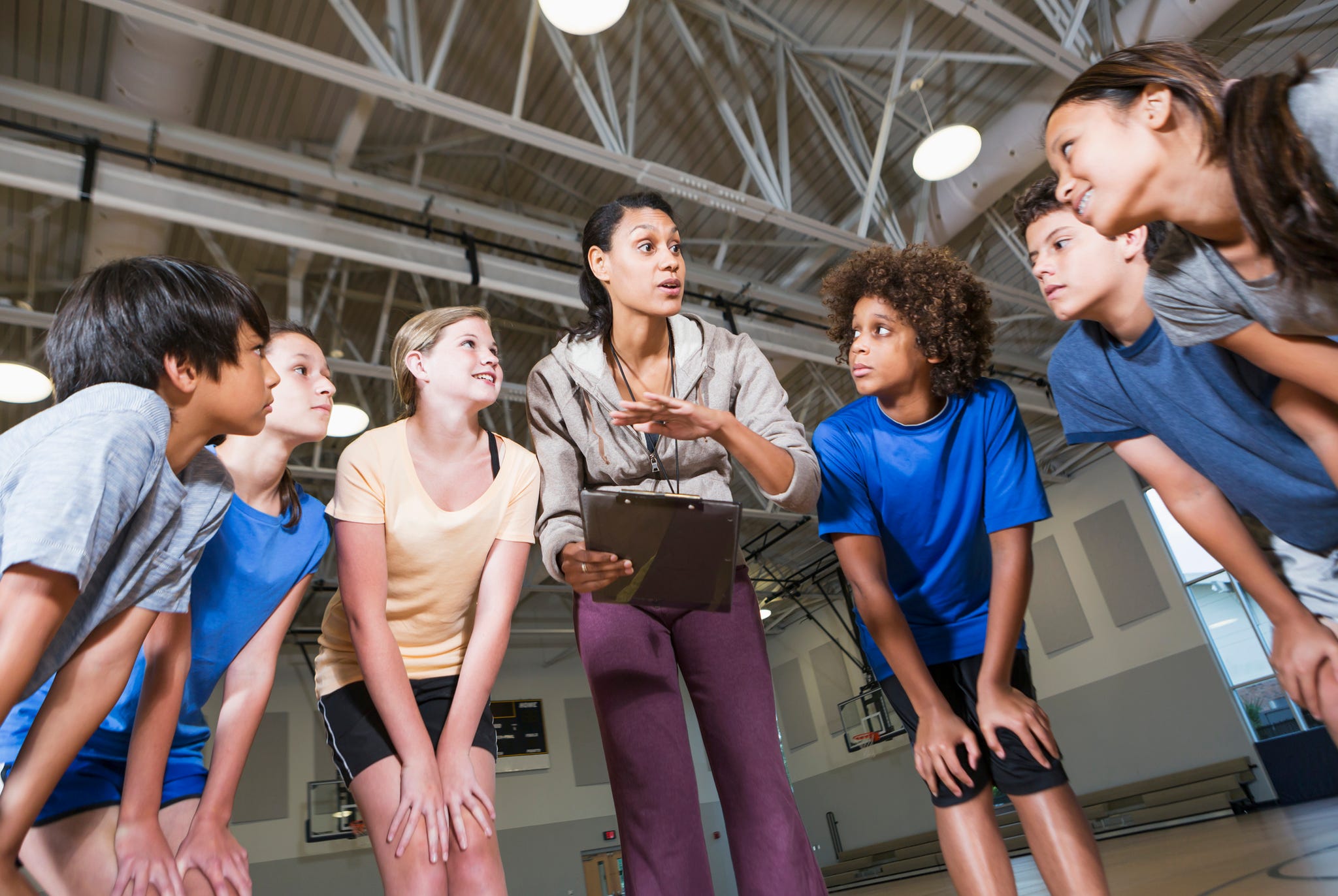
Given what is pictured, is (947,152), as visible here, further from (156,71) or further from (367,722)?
(367,722)

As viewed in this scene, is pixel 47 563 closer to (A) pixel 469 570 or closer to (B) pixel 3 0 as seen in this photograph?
(A) pixel 469 570

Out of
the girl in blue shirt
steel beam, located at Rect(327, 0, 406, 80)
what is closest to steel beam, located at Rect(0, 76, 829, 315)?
steel beam, located at Rect(327, 0, 406, 80)

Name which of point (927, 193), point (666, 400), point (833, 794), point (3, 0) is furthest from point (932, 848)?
point (3, 0)

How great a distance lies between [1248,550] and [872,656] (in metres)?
0.87

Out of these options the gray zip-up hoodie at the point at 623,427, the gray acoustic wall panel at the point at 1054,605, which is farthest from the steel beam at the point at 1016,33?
the gray acoustic wall panel at the point at 1054,605

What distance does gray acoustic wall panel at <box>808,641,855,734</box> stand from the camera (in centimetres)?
1675

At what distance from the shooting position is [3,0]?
5816mm

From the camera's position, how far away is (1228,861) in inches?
164

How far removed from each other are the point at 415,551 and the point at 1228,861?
4498mm

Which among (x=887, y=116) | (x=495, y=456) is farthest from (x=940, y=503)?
(x=887, y=116)

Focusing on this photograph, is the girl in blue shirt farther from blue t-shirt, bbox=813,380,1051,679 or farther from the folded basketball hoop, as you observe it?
the folded basketball hoop

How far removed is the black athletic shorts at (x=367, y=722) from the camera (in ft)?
5.70

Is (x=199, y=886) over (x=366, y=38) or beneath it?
beneath

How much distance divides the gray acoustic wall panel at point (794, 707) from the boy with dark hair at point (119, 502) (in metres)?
16.8
